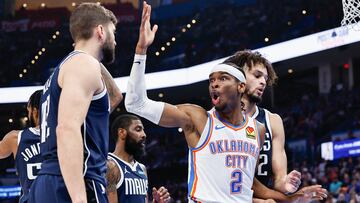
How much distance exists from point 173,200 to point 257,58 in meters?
16.2

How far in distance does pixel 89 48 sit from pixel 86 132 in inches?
18.1

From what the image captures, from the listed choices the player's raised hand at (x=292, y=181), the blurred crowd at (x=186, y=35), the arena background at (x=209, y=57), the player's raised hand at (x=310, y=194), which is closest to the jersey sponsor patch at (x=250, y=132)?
Answer: the player's raised hand at (x=292, y=181)

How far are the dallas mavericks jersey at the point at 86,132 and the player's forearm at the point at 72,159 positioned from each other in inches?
6.6

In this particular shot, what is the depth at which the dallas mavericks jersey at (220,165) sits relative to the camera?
4.52 m

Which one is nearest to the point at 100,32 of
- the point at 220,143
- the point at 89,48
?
the point at 89,48

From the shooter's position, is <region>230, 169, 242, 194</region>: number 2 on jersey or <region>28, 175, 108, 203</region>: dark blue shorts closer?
<region>28, 175, 108, 203</region>: dark blue shorts

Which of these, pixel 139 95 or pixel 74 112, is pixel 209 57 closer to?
pixel 139 95

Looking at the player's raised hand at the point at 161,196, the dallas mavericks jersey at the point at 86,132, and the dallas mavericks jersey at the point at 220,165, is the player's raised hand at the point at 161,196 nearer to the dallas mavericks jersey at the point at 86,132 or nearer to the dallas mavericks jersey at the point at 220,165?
the dallas mavericks jersey at the point at 220,165

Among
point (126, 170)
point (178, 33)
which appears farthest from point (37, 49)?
point (126, 170)

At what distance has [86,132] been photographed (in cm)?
345

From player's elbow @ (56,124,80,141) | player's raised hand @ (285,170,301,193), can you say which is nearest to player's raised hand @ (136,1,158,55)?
player's elbow @ (56,124,80,141)

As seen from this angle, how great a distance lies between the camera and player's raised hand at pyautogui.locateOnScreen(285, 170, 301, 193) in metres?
4.87

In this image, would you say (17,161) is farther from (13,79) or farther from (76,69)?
(13,79)

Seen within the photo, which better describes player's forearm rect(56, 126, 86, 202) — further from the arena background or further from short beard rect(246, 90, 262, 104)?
the arena background
